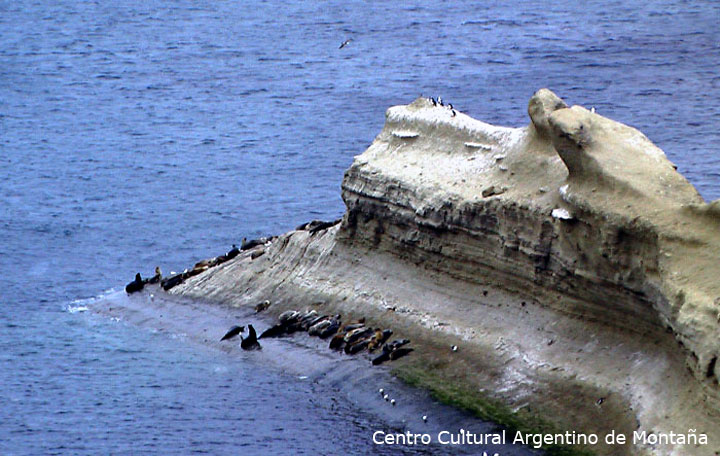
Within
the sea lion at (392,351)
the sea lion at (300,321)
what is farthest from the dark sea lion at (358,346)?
the sea lion at (300,321)

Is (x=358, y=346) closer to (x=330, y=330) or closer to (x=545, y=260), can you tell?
(x=330, y=330)

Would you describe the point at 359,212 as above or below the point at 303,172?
above

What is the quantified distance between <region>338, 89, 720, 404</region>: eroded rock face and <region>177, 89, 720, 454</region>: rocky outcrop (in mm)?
56

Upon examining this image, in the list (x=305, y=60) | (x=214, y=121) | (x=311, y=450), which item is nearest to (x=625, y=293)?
(x=311, y=450)

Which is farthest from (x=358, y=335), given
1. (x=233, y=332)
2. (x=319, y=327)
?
(x=233, y=332)

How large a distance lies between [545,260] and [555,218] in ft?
4.78

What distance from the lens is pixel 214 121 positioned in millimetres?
97875

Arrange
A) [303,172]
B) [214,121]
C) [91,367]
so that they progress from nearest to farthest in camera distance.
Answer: [91,367] → [303,172] → [214,121]

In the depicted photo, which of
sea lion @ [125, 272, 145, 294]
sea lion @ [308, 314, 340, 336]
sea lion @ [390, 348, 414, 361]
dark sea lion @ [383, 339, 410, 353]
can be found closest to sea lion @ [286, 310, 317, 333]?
sea lion @ [308, 314, 340, 336]

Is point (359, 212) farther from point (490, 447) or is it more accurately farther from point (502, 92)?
point (502, 92)

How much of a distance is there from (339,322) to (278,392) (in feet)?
13.6

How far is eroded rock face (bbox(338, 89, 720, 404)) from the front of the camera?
117 ft

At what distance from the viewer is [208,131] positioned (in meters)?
95.2

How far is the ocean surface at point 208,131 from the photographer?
46.1 meters
